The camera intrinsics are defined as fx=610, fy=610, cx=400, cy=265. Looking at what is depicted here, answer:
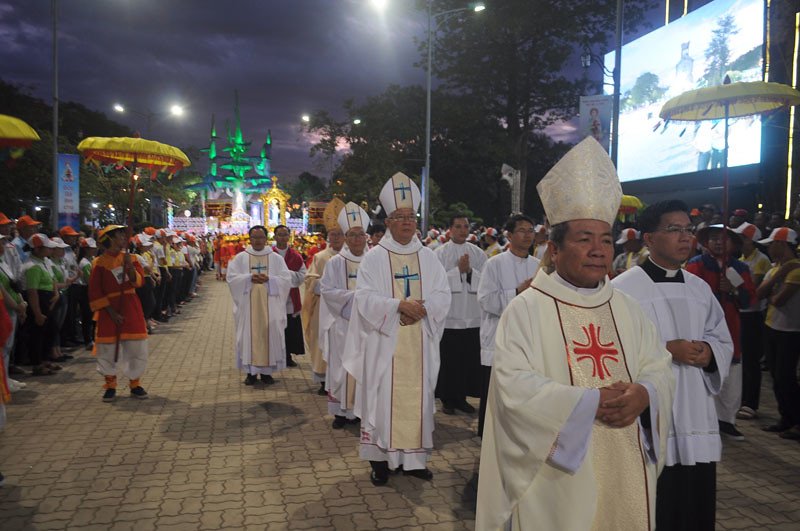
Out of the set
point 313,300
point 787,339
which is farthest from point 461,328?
point 787,339

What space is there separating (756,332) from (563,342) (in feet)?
19.1

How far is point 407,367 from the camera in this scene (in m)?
5.38

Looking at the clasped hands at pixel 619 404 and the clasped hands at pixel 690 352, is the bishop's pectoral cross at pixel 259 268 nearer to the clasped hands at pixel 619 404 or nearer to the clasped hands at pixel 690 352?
the clasped hands at pixel 690 352

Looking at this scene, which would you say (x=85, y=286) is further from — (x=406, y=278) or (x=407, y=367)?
(x=407, y=367)

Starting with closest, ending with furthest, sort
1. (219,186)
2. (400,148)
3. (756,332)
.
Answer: (756,332) → (400,148) → (219,186)

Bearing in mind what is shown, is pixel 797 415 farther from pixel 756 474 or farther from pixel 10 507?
pixel 10 507

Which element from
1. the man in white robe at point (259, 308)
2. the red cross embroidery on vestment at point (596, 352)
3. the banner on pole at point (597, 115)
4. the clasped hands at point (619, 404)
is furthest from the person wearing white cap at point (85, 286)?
the clasped hands at point (619, 404)

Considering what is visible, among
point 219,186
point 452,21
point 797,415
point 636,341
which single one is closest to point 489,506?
point 636,341

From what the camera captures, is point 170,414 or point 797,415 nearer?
point 797,415

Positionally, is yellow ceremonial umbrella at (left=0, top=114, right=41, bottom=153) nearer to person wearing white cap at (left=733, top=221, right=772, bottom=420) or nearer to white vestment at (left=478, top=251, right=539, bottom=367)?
white vestment at (left=478, top=251, right=539, bottom=367)

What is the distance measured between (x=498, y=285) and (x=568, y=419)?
3.82 meters

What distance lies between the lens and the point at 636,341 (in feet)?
9.01

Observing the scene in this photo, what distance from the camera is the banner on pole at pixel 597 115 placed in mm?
12141

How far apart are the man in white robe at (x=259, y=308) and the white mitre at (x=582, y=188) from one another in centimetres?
669
